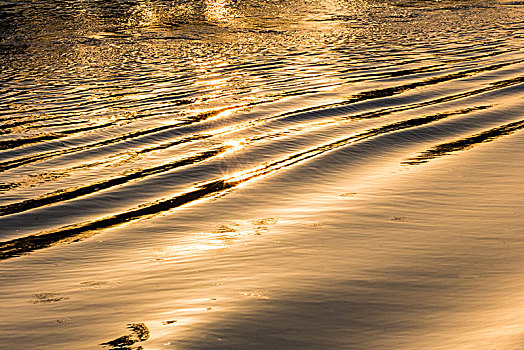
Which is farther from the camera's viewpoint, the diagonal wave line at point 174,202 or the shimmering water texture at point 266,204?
the diagonal wave line at point 174,202

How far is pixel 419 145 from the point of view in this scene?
13.1 ft

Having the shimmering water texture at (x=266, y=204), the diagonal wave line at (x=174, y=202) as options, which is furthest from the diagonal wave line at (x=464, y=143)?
the diagonal wave line at (x=174, y=202)

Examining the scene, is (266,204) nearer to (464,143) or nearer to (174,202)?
(174,202)

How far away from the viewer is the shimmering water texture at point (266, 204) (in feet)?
6.05

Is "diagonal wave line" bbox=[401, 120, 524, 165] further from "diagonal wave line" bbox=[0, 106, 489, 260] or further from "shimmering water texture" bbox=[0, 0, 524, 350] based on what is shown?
"diagonal wave line" bbox=[0, 106, 489, 260]

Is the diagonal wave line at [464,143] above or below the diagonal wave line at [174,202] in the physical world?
below

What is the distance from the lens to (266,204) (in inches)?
120

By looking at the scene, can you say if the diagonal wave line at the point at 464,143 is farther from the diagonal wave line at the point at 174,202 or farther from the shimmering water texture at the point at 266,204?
the diagonal wave line at the point at 174,202

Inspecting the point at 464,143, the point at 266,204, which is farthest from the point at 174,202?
the point at 464,143

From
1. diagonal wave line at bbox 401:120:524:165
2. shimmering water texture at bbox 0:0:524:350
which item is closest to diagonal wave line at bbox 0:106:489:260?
shimmering water texture at bbox 0:0:524:350

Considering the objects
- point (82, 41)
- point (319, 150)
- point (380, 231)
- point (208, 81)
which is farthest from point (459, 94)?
point (82, 41)

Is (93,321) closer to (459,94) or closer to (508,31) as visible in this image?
(459,94)

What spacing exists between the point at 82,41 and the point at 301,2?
22.2 ft

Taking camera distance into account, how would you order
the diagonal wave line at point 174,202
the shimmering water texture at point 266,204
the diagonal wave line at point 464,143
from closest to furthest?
1. the shimmering water texture at point 266,204
2. the diagonal wave line at point 174,202
3. the diagonal wave line at point 464,143
